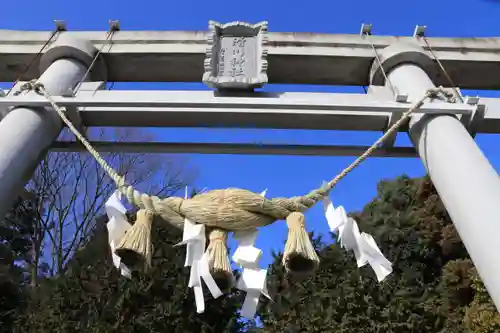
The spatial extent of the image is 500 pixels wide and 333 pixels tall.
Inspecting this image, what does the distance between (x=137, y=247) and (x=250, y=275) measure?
1.78ft

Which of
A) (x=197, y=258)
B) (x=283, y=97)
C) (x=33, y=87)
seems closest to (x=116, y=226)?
(x=197, y=258)

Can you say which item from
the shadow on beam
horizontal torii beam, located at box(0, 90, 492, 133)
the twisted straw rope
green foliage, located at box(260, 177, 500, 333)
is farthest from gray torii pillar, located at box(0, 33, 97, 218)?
green foliage, located at box(260, 177, 500, 333)

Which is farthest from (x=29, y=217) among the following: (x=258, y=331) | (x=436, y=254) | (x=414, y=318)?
(x=436, y=254)

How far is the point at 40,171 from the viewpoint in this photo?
12.3 meters

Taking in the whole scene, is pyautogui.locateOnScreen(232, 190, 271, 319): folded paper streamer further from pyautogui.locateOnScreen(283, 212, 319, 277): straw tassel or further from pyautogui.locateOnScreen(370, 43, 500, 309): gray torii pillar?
pyautogui.locateOnScreen(370, 43, 500, 309): gray torii pillar

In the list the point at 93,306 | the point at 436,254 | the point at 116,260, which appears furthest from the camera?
the point at 436,254

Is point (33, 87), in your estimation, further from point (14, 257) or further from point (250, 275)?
point (14, 257)

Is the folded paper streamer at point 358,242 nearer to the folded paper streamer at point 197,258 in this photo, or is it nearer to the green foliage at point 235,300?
the folded paper streamer at point 197,258

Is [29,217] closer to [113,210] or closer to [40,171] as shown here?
[40,171]

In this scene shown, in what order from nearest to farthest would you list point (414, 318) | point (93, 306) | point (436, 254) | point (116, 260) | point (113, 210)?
point (116, 260)
point (113, 210)
point (93, 306)
point (414, 318)
point (436, 254)

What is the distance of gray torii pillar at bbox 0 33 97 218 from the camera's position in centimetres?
300

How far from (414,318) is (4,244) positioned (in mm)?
9747

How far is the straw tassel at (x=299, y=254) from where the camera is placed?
2.37m

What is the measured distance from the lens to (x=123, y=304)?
870 centimetres
